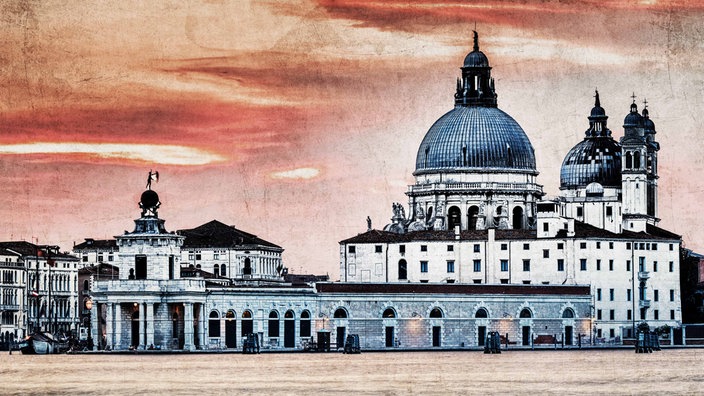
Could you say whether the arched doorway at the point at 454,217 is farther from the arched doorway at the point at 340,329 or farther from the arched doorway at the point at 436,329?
the arched doorway at the point at 340,329

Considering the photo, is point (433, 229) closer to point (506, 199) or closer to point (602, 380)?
point (506, 199)

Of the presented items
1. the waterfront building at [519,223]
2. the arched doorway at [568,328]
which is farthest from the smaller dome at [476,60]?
the arched doorway at [568,328]

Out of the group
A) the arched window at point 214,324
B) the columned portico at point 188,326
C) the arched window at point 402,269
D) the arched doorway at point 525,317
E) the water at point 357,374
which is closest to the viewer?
the water at point 357,374

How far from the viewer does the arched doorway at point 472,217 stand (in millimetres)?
193625

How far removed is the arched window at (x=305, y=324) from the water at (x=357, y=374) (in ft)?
28.6

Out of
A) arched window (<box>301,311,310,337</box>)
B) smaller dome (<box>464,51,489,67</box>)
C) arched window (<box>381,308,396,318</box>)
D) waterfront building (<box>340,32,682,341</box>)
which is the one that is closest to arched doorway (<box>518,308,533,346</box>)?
waterfront building (<box>340,32,682,341</box>)

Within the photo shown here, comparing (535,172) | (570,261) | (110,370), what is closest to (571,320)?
(570,261)

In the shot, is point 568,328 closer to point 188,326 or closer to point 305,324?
point 305,324

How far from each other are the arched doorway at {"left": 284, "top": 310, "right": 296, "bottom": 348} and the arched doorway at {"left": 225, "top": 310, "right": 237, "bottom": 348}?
362 cm

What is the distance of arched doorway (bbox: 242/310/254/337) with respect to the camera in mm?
171125

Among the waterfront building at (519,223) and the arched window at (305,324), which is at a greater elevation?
the waterfront building at (519,223)

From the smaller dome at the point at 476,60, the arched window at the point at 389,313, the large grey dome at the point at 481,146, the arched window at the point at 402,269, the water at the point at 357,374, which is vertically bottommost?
the water at the point at 357,374

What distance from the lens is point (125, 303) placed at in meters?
169

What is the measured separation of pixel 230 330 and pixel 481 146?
30.0m
